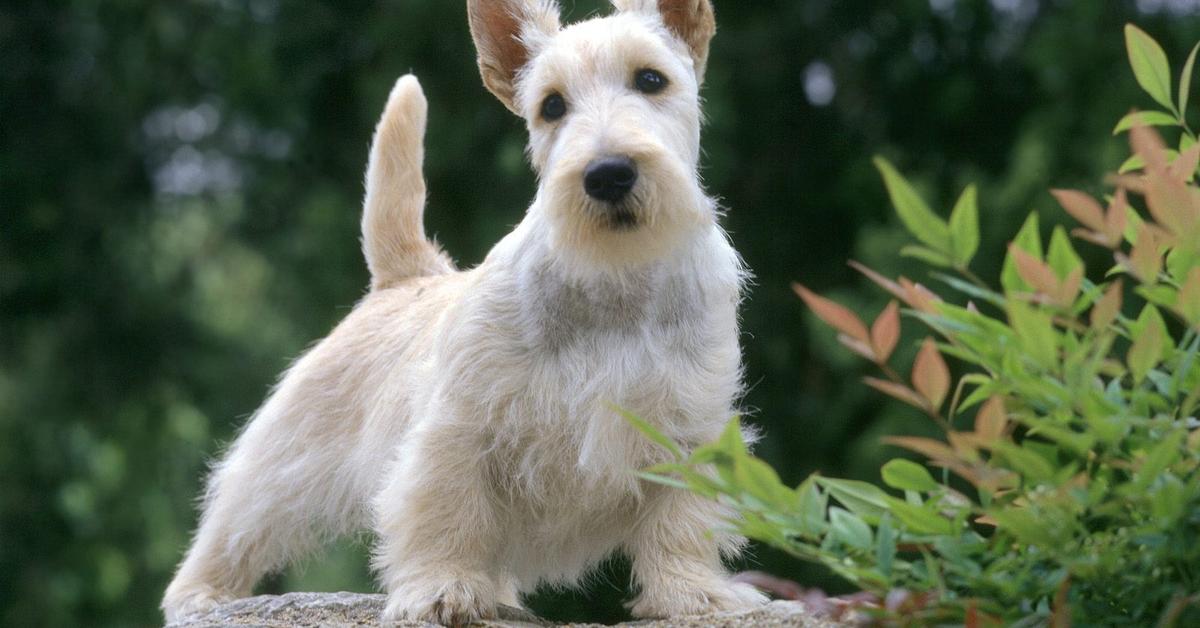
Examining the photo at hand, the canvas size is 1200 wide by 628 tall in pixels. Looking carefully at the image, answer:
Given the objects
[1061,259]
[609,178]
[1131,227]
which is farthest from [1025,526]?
[609,178]

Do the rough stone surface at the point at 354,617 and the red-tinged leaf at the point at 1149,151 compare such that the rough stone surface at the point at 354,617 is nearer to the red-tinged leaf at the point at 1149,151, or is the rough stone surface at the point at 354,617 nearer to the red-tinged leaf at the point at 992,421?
the red-tinged leaf at the point at 992,421

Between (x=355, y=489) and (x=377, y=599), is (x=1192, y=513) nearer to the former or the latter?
(x=377, y=599)

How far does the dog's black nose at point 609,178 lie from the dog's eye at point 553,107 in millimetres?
543

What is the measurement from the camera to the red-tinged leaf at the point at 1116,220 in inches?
94.9

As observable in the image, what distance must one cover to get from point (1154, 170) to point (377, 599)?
11.6 ft

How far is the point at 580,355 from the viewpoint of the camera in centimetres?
471

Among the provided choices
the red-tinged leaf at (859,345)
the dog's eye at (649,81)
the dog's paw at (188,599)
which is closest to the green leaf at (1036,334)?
the red-tinged leaf at (859,345)

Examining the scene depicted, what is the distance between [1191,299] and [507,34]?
3527 mm

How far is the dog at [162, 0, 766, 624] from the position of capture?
14.9 ft

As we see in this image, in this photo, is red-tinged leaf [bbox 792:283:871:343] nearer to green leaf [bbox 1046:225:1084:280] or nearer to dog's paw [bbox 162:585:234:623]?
green leaf [bbox 1046:225:1084:280]

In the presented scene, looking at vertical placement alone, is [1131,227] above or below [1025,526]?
above

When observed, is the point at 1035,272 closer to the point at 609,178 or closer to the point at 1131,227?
the point at 1131,227

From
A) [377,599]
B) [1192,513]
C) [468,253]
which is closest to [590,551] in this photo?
[377,599]

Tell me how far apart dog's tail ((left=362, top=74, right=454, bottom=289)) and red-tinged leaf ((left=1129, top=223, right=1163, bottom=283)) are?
14.9ft
